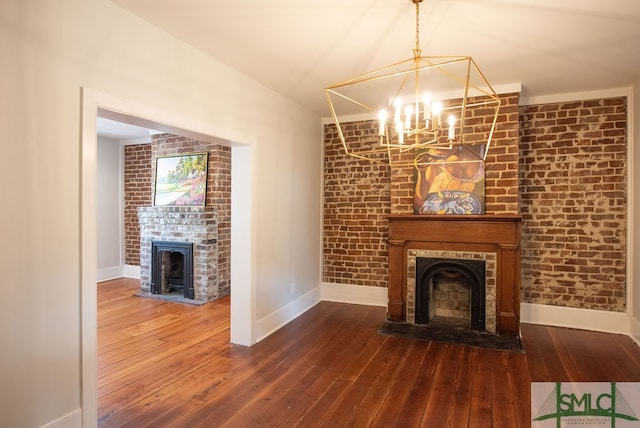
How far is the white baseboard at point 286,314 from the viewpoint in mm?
3754

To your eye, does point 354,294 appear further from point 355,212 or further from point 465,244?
point 465,244

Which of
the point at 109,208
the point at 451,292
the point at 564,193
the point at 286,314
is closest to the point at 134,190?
the point at 109,208

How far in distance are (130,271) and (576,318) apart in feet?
23.3

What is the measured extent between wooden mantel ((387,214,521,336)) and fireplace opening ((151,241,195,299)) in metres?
2.98

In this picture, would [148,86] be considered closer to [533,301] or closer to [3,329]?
[3,329]

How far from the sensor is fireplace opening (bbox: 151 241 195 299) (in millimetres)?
5332

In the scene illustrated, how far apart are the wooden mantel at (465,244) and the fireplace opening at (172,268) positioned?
Result: 9.77ft

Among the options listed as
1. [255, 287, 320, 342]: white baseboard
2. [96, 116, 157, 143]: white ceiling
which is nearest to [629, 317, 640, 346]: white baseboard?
[255, 287, 320, 342]: white baseboard

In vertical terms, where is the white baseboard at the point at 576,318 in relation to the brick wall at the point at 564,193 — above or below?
below

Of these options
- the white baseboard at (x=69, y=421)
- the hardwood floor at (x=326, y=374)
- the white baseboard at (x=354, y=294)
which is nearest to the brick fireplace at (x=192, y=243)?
the hardwood floor at (x=326, y=374)

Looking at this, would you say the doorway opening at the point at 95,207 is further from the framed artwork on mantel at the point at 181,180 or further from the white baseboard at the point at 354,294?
the framed artwork on mantel at the point at 181,180

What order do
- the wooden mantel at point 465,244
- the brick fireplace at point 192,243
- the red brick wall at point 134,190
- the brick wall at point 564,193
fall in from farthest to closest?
the red brick wall at point 134,190 → the brick fireplace at point 192,243 → the brick wall at point 564,193 → the wooden mantel at point 465,244

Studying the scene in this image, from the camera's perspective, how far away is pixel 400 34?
2.63 metres

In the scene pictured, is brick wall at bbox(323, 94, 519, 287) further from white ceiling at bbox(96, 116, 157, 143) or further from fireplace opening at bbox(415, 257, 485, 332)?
white ceiling at bbox(96, 116, 157, 143)
